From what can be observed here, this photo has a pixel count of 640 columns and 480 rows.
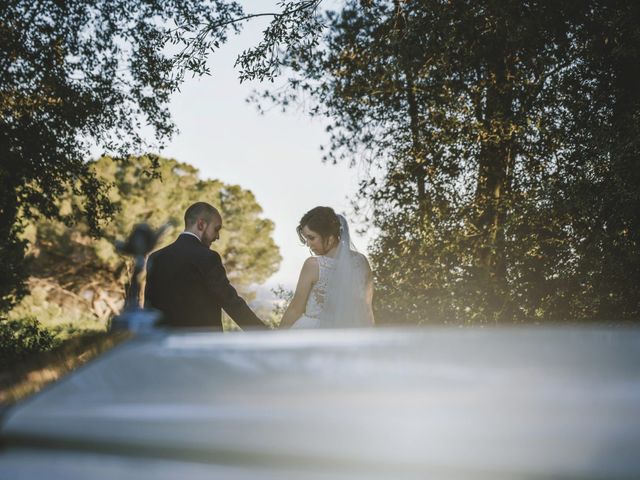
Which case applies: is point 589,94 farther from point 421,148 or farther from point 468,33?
point 421,148

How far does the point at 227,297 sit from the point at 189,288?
33 centimetres

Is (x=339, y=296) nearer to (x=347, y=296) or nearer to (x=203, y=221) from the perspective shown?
(x=347, y=296)

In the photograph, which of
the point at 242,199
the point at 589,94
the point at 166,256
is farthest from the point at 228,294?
the point at 242,199

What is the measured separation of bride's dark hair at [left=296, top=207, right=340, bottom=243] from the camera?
583 cm

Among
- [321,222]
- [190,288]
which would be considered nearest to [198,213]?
[190,288]

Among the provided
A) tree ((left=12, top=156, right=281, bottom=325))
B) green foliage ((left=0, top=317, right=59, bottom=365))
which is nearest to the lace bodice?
green foliage ((left=0, top=317, right=59, bottom=365))

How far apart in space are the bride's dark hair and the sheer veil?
31 centimetres

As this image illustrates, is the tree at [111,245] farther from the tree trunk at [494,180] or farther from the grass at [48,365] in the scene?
the grass at [48,365]

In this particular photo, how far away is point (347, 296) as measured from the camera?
581 cm

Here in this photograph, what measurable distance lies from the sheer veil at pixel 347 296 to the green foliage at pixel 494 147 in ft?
11.7

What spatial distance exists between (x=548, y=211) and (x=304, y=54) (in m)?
4.64

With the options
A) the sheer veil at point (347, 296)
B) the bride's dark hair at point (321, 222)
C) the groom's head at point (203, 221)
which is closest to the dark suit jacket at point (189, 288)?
the groom's head at point (203, 221)

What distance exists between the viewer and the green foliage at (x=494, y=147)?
25.7ft

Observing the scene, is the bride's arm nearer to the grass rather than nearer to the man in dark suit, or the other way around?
the man in dark suit
